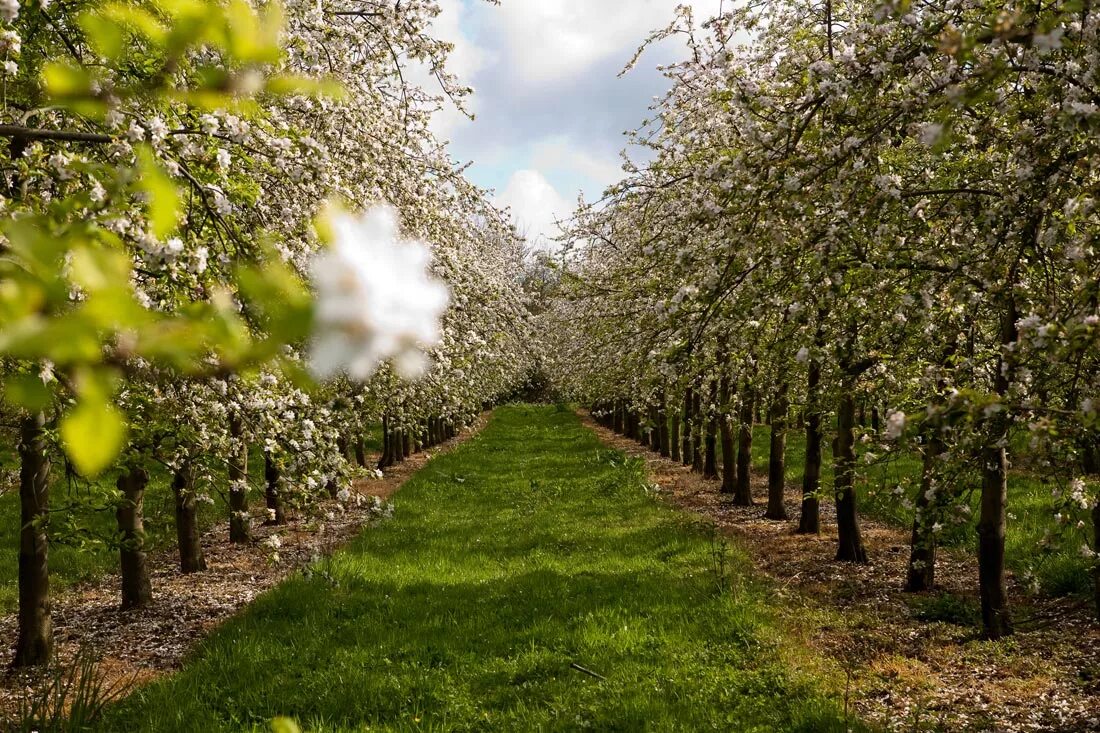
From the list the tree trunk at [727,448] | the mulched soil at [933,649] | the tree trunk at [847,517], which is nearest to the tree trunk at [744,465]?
the tree trunk at [727,448]

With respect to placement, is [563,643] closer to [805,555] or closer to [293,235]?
[293,235]

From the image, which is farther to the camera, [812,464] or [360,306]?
[812,464]

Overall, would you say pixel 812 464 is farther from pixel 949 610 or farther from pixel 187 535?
pixel 187 535

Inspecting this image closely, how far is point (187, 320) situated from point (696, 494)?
740 inches

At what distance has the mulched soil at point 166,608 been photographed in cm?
760

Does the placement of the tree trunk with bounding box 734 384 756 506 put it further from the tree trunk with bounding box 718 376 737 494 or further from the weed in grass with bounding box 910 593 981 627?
the weed in grass with bounding box 910 593 981 627

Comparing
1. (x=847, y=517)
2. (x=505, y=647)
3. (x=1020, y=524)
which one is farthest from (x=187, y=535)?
(x=1020, y=524)

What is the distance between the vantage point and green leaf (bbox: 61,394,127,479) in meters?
0.73

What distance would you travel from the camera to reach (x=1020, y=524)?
467 inches

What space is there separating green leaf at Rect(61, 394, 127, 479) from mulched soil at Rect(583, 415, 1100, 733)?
222 inches

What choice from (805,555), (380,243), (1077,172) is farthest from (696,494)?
(380,243)

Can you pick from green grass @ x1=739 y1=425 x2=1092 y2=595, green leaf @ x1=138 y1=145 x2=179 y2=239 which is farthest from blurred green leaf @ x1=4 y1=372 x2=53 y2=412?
green grass @ x1=739 y1=425 x2=1092 y2=595

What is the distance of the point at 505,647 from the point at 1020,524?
8.75m

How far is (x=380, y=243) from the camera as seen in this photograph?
2.85 ft
